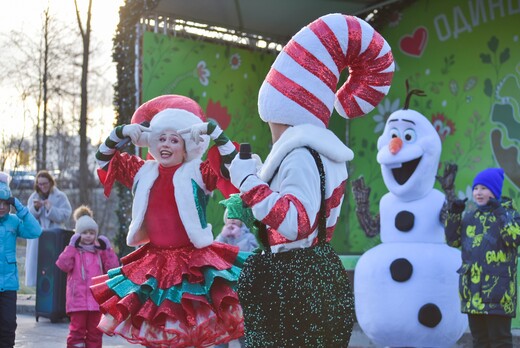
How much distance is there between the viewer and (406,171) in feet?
25.0

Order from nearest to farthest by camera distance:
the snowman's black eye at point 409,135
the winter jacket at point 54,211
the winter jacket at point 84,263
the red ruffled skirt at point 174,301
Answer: the red ruffled skirt at point 174,301, the snowman's black eye at point 409,135, the winter jacket at point 84,263, the winter jacket at point 54,211

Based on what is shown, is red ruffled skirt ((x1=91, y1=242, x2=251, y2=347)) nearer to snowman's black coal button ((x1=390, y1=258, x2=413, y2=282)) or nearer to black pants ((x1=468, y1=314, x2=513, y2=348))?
snowman's black coal button ((x1=390, y1=258, x2=413, y2=282))

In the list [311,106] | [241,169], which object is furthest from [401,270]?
[241,169]

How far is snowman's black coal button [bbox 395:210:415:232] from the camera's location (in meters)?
7.49

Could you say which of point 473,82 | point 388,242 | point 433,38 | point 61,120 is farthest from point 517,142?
point 61,120

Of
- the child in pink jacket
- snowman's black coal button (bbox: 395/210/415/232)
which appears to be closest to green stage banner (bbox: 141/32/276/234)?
the child in pink jacket

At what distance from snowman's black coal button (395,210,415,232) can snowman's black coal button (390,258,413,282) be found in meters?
0.28

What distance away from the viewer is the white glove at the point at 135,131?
Answer: 6207 millimetres

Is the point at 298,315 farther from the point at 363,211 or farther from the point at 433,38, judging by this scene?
the point at 433,38

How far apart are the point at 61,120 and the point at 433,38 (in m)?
13.9

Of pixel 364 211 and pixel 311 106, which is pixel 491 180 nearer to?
pixel 364 211

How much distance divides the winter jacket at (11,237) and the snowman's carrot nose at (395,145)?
2896 mm

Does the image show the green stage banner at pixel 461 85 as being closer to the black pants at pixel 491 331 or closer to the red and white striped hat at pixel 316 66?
the black pants at pixel 491 331

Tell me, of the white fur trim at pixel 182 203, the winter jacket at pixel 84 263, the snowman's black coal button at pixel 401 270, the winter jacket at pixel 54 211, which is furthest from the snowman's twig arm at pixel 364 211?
the winter jacket at pixel 54 211
